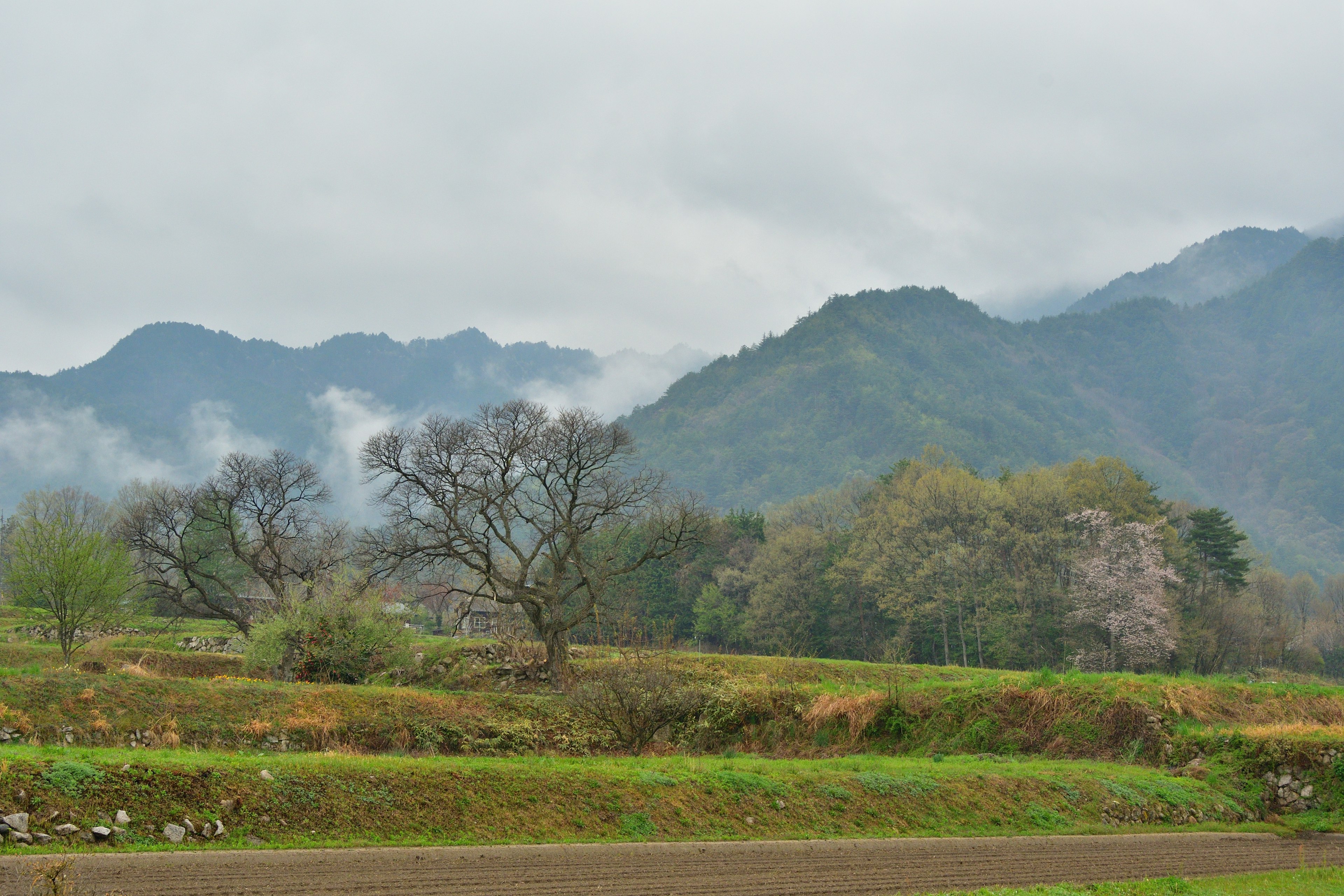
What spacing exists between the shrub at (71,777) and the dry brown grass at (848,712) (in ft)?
62.2

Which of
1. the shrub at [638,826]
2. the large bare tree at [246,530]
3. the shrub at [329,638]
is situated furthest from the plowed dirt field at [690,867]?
the large bare tree at [246,530]

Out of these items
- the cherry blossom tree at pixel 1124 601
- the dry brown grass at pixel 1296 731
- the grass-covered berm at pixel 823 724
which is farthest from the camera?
the cherry blossom tree at pixel 1124 601

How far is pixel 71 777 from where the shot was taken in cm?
1200

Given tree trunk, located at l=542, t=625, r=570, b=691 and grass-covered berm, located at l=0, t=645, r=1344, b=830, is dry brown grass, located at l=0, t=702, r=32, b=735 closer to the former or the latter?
grass-covered berm, located at l=0, t=645, r=1344, b=830

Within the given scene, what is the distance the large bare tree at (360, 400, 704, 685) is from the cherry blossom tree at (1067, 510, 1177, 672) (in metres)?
31.3

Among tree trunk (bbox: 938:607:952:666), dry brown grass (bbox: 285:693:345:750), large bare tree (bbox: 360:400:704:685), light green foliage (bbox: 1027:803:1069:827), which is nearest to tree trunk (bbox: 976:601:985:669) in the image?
tree trunk (bbox: 938:607:952:666)

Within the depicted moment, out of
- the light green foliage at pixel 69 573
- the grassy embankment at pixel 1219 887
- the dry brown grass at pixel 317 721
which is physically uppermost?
the light green foliage at pixel 69 573

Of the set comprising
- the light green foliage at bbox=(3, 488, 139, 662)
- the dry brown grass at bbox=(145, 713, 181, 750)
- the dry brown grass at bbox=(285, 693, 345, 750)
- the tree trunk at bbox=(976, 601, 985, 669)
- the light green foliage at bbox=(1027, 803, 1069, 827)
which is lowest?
the tree trunk at bbox=(976, 601, 985, 669)

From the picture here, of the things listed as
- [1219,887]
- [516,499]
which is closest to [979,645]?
[516,499]

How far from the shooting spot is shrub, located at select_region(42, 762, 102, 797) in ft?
38.7

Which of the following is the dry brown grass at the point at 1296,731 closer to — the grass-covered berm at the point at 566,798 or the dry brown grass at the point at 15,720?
the grass-covered berm at the point at 566,798

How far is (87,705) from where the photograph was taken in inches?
741

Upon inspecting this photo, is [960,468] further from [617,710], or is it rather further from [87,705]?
[87,705]

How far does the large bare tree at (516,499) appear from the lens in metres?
30.9
